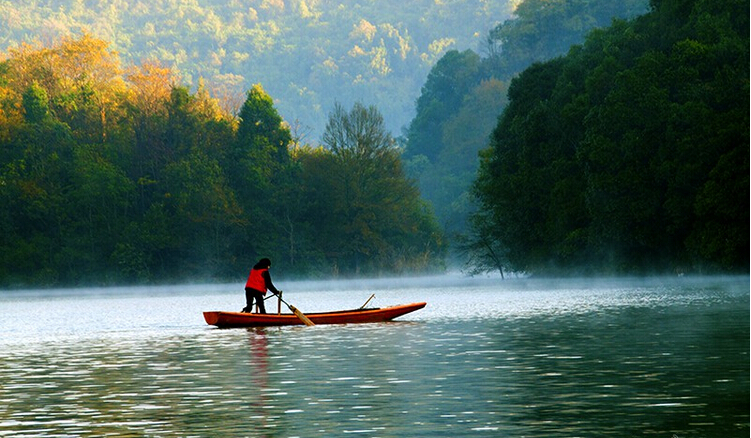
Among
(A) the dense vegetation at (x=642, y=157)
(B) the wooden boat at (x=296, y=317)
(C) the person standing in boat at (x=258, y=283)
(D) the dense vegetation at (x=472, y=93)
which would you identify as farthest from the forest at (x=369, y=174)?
(C) the person standing in boat at (x=258, y=283)

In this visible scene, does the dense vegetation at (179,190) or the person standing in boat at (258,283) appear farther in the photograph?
the dense vegetation at (179,190)

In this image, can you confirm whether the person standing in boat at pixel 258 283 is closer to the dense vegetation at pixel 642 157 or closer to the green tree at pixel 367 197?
the dense vegetation at pixel 642 157

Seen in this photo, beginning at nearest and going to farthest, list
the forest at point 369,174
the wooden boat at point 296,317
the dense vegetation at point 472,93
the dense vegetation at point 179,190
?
the wooden boat at point 296,317, the forest at point 369,174, the dense vegetation at point 179,190, the dense vegetation at point 472,93

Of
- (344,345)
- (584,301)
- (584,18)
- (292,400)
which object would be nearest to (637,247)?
(584,301)

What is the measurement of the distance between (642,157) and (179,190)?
4598cm

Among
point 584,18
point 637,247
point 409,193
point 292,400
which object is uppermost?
point 584,18

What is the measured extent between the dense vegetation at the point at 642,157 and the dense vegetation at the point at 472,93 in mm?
68423

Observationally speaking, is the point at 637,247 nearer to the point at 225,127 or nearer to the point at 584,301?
the point at 584,301

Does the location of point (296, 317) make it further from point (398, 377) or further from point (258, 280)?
point (398, 377)

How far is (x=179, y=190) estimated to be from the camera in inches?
4163

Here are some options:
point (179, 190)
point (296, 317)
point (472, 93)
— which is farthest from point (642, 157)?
point (472, 93)

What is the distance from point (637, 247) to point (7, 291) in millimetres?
46723

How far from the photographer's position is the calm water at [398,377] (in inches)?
671

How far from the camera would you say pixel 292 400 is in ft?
65.7
